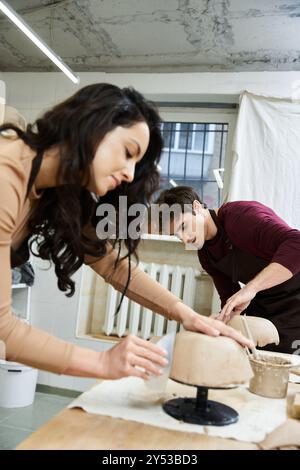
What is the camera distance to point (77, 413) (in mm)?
952

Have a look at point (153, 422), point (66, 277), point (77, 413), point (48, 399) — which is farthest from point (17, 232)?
point (48, 399)

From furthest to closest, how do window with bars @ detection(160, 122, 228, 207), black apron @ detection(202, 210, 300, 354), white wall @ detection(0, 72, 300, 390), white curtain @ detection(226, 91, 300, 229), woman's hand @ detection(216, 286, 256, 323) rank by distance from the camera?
window with bars @ detection(160, 122, 228, 207) < white wall @ detection(0, 72, 300, 390) < white curtain @ detection(226, 91, 300, 229) < black apron @ detection(202, 210, 300, 354) < woman's hand @ detection(216, 286, 256, 323)

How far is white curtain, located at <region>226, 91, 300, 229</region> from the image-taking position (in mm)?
3080

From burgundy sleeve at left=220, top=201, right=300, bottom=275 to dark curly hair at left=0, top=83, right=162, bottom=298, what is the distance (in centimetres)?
75

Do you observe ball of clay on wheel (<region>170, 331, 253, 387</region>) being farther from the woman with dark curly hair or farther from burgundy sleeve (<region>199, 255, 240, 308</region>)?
burgundy sleeve (<region>199, 255, 240, 308</region>)

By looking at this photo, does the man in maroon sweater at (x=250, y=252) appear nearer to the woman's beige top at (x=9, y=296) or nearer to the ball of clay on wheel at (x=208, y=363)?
the ball of clay on wheel at (x=208, y=363)

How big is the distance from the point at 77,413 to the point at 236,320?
73 cm

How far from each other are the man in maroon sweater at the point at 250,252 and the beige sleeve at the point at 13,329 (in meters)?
0.95

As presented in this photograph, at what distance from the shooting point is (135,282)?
140 centimetres

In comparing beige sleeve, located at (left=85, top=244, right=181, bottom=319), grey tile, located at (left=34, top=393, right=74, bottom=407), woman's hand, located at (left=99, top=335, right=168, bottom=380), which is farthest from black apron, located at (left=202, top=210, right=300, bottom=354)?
grey tile, located at (left=34, top=393, right=74, bottom=407)

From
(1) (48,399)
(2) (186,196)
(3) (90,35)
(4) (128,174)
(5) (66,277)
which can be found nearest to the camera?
(4) (128,174)

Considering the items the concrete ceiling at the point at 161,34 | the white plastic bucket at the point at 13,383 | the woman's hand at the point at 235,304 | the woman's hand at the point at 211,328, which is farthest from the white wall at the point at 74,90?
the woman's hand at the point at 211,328

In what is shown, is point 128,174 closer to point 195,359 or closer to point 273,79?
point 195,359

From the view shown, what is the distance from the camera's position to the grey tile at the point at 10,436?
2504 mm
